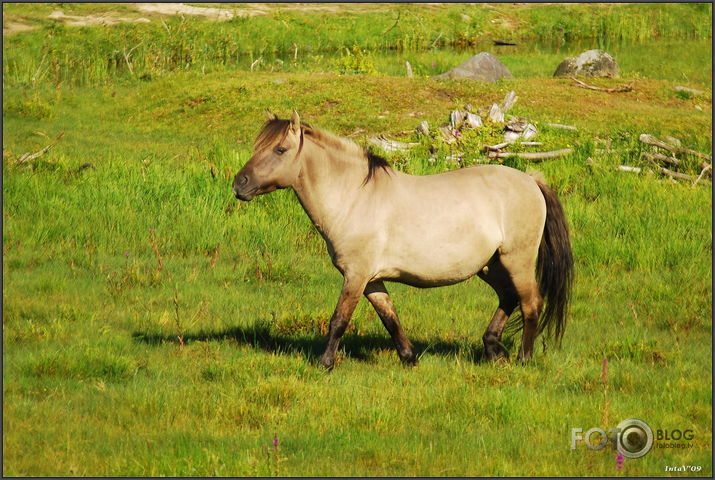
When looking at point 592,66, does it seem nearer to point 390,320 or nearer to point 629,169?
point 629,169

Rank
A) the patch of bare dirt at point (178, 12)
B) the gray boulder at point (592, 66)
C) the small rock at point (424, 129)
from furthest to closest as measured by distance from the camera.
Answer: the patch of bare dirt at point (178, 12), the gray boulder at point (592, 66), the small rock at point (424, 129)

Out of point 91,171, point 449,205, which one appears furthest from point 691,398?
point 91,171

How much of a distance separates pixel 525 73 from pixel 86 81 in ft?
39.7

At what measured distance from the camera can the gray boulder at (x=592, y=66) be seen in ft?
79.0

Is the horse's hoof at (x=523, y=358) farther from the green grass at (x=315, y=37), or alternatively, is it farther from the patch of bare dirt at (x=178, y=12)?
the patch of bare dirt at (x=178, y=12)

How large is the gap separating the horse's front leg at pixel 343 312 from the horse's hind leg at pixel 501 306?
136cm

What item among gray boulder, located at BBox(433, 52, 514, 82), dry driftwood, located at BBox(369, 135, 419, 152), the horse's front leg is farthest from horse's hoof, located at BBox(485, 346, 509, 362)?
gray boulder, located at BBox(433, 52, 514, 82)

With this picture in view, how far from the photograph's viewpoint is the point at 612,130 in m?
16.7

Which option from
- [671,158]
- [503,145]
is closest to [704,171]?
[671,158]

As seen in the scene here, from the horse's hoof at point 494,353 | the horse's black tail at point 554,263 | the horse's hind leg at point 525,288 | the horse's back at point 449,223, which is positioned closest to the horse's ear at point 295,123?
the horse's back at point 449,223

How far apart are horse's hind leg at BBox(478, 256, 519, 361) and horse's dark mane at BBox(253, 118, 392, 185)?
137 cm

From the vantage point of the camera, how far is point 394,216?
756 centimetres

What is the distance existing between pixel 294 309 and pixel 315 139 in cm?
241

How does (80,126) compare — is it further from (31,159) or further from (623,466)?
(623,466)
